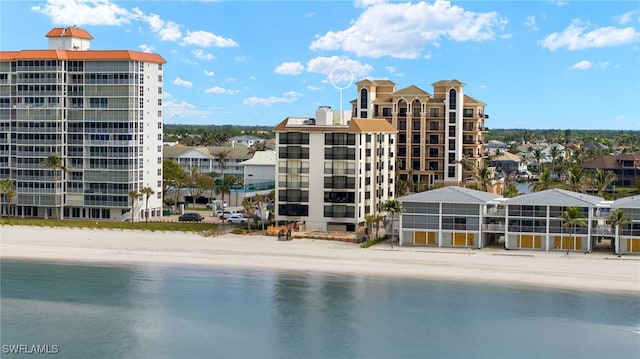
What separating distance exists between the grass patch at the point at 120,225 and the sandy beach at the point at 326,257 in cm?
114

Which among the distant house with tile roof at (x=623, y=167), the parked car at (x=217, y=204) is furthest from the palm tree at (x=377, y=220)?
the distant house with tile roof at (x=623, y=167)

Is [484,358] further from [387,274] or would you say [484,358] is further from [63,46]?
[63,46]

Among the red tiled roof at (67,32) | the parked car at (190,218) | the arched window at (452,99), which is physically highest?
the red tiled roof at (67,32)

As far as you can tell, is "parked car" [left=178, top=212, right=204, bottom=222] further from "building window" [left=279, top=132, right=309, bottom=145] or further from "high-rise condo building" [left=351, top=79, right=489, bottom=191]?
"high-rise condo building" [left=351, top=79, right=489, bottom=191]

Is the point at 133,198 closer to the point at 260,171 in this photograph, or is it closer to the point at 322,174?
the point at 322,174

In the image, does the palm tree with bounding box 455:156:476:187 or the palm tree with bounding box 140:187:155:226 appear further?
the palm tree with bounding box 455:156:476:187

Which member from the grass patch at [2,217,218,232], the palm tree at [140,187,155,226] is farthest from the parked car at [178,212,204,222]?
the palm tree at [140,187,155,226]

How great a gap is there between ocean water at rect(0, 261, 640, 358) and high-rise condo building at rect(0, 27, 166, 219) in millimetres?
21389

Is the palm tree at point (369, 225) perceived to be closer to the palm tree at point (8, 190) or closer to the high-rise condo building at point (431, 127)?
the high-rise condo building at point (431, 127)

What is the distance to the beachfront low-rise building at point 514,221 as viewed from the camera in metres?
66.2

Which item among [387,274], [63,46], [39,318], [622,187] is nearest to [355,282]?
[387,274]

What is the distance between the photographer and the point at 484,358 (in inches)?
1789

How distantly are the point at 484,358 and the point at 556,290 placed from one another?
612 inches

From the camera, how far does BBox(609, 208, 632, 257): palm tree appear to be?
64188mm
